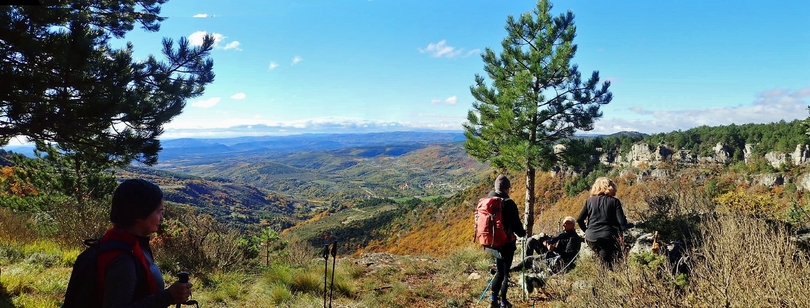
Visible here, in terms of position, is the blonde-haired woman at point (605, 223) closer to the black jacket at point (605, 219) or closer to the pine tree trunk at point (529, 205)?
the black jacket at point (605, 219)

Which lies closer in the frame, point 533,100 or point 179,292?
point 179,292

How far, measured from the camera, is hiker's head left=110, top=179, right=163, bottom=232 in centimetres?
166

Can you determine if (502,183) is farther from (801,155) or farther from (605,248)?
(801,155)

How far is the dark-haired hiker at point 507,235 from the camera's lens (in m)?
4.56

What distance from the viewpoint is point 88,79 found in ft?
13.8

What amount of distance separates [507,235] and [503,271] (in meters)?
0.54

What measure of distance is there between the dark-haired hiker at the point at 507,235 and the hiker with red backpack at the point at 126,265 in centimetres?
353

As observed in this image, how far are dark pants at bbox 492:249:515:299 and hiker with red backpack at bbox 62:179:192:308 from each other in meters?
3.67

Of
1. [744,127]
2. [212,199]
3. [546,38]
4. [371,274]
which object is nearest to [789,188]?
[744,127]

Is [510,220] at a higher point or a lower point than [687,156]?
higher

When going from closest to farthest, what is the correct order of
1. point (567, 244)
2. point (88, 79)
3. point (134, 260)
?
point (134, 260) < point (88, 79) < point (567, 244)

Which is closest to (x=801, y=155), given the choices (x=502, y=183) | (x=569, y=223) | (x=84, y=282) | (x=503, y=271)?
(x=569, y=223)

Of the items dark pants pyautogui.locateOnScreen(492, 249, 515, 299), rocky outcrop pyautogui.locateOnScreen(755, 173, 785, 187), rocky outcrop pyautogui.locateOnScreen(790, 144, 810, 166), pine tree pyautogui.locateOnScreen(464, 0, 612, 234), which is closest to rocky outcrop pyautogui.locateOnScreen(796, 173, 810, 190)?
rocky outcrop pyautogui.locateOnScreen(755, 173, 785, 187)

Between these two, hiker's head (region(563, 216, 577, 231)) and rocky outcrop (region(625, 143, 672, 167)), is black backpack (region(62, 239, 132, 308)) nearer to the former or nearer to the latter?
hiker's head (region(563, 216, 577, 231))
